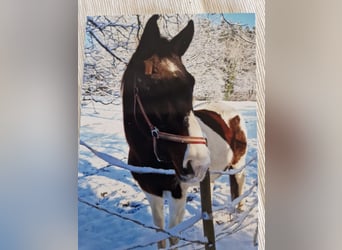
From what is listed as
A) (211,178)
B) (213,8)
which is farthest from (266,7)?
(211,178)

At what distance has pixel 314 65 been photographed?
36 cm

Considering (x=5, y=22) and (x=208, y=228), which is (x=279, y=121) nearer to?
(x=208, y=228)

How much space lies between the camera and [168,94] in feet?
1.19

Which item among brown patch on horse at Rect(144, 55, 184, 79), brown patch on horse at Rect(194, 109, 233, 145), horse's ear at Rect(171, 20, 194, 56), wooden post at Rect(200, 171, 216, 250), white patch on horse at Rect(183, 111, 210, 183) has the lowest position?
wooden post at Rect(200, 171, 216, 250)

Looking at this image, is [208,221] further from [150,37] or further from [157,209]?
[150,37]

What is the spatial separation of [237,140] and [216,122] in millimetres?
23

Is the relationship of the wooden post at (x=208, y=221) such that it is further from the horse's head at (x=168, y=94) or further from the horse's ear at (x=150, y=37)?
the horse's ear at (x=150, y=37)

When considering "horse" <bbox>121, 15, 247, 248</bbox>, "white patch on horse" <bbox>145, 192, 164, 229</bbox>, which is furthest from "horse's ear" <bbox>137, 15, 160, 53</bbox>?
"white patch on horse" <bbox>145, 192, 164, 229</bbox>

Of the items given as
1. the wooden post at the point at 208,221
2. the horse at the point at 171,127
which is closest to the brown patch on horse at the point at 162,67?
the horse at the point at 171,127

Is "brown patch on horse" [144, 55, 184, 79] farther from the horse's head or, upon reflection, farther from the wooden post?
the wooden post

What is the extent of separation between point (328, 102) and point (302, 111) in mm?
24

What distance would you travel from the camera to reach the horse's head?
359mm

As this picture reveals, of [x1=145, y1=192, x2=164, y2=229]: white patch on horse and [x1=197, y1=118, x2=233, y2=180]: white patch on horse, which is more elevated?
[x1=197, y1=118, x2=233, y2=180]: white patch on horse

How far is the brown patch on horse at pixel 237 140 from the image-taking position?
0.35 meters
